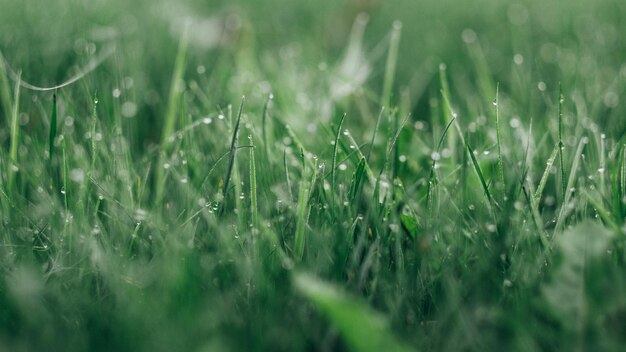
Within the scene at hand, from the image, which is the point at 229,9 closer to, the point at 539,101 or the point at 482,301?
the point at 539,101

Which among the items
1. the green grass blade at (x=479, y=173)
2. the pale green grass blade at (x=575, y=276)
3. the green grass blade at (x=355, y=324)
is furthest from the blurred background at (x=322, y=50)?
the green grass blade at (x=355, y=324)

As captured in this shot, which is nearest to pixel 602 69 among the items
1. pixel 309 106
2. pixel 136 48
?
pixel 309 106

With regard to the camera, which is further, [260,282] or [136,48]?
[136,48]

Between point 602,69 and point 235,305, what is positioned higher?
point 602,69

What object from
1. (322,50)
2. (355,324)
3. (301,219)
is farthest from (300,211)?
(322,50)

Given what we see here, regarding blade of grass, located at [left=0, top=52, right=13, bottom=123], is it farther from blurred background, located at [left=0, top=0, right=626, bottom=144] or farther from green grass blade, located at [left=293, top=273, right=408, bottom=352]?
green grass blade, located at [left=293, top=273, right=408, bottom=352]

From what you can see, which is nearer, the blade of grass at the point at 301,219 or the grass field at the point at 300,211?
the grass field at the point at 300,211

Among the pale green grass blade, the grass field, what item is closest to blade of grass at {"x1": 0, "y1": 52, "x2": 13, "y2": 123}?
the grass field

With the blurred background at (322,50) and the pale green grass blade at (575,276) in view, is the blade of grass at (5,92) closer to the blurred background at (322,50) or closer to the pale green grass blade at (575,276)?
the blurred background at (322,50)
